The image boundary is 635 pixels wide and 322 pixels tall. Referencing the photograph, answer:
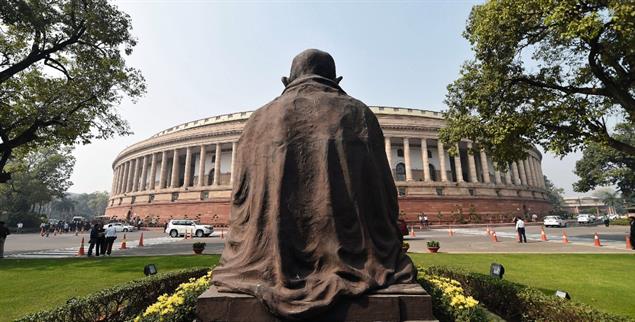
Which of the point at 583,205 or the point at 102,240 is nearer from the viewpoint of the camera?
the point at 102,240

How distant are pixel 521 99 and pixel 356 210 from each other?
15.8 metres

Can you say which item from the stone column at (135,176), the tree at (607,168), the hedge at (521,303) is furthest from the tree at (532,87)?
the stone column at (135,176)

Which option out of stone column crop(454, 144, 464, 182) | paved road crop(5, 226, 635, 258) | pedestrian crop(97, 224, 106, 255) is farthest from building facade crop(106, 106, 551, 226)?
pedestrian crop(97, 224, 106, 255)

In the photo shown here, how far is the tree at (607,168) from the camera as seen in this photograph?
39.5 meters

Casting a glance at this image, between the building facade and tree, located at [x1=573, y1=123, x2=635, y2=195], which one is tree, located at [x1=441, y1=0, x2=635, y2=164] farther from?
tree, located at [x1=573, y1=123, x2=635, y2=195]

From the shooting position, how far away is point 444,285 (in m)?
4.81

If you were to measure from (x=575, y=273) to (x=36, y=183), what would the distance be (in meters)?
59.9

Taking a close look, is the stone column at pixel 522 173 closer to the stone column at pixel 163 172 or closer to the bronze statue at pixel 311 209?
the stone column at pixel 163 172

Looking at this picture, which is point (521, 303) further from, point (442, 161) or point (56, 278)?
point (442, 161)

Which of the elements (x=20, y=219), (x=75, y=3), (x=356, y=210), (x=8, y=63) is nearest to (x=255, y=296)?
(x=356, y=210)

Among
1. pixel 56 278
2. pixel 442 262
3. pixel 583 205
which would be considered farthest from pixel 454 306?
pixel 583 205

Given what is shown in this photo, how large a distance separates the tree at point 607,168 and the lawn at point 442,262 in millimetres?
37738

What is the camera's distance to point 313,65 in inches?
155

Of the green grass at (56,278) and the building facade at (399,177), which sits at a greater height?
the building facade at (399,177)
